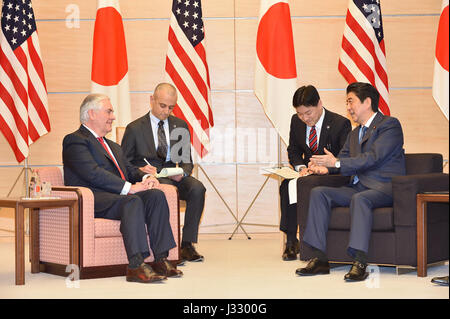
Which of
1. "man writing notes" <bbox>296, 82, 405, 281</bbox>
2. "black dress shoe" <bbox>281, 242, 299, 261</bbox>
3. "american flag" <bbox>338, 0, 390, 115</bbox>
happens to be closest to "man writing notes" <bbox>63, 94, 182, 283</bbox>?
"man writing notes" <bbox>296, 82, 405, 281</bbox>

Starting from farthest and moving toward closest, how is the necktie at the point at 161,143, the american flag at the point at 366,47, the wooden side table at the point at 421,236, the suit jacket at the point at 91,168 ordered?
the american flag at the point at 366,47 < the necktie at the point at 161,143 < the suit jacket at the point at 91,168 < the wooden side table at the point at 421,236

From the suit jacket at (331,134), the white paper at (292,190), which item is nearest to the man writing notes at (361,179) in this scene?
the white paper at (292,190)

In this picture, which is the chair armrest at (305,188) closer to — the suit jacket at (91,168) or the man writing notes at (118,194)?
the man writing notes at (118,194)

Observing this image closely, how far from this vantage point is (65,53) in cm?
656

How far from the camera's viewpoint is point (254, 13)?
654cm

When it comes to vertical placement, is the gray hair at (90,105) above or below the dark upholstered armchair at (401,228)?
above

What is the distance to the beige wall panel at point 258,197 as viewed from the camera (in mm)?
6609

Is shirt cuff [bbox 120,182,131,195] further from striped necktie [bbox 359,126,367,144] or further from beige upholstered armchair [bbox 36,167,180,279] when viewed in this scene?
striped necktie [bbox 359,126,367,144]

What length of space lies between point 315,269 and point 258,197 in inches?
101

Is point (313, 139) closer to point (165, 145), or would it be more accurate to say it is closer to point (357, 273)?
point (165, 145)

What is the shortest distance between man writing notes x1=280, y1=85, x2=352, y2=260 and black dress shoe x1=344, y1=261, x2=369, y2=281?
974 millimetres

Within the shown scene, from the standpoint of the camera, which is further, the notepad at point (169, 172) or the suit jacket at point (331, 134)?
the suit jacket at point (331, 134)

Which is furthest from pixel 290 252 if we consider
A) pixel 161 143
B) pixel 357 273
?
pixel 161 143

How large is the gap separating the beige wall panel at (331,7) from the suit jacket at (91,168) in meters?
2.92
